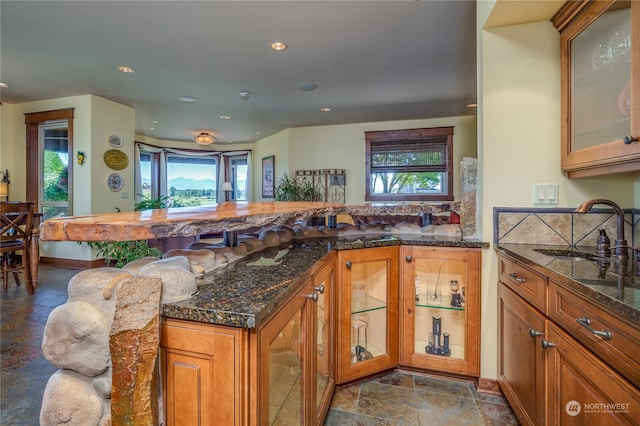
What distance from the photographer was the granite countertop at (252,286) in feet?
2.45

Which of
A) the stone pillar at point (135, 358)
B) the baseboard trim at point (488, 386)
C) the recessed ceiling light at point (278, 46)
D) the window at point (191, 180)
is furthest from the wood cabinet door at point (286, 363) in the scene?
the window at point (191, 180)

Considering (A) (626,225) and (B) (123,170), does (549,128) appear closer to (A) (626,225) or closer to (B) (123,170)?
(A) (626,225)

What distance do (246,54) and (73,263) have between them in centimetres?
403

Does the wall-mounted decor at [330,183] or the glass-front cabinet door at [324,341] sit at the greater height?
the wall-mounted decor at [330,183]

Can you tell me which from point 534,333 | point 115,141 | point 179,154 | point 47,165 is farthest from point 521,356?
point 179,154

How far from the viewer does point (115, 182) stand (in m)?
4.70

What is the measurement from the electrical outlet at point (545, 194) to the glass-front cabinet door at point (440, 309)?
43 cm

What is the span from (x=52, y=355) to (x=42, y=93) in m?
5.15

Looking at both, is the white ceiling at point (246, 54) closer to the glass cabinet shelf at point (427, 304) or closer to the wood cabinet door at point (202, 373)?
the glass cabinet shelf at point (427, 304)

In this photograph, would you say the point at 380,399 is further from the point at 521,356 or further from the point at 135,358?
the point at 135,358

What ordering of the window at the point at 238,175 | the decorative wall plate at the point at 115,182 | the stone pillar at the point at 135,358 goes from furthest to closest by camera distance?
the window at the point at 238,175
the decorative wall plate at the point at 115,182
the stone pillar at the point at 135,358

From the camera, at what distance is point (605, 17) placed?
4.34 feet

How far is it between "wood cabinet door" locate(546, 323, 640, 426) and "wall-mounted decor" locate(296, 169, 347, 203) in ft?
16.1

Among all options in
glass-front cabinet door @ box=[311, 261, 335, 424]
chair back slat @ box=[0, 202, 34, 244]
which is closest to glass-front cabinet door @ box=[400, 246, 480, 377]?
glass-front cabinet door @ box=[311, 261, 335, 424]
